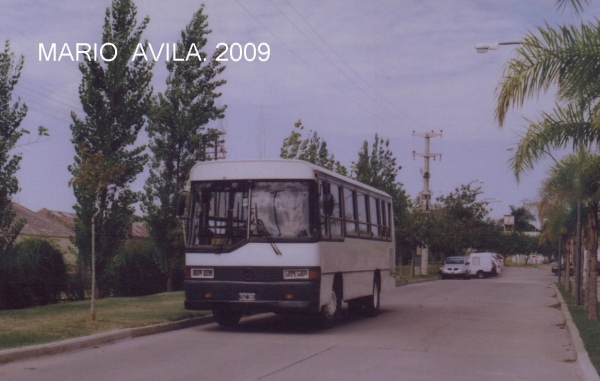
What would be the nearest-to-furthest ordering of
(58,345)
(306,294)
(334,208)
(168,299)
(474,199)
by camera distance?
(58,345) < (306,294) < (334,208) < (168,299) < (474,199)

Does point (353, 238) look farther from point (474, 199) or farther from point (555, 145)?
point (474, 199)

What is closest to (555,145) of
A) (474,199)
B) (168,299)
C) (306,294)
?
(306,294)

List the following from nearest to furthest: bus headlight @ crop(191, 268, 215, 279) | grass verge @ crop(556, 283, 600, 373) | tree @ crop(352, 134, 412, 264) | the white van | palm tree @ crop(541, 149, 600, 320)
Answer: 1. grass verge @ crop(556, 283, 600, 373)
2. bus headlight @ crop(191, 268, 215, 279)
3. palm tree @ crop(541, 149, 600, 320)
4. tree @ crop(352, 134, 412, 264)
5. the white van

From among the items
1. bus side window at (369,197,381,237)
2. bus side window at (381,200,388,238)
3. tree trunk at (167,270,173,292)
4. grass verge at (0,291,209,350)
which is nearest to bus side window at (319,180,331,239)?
grass verge at (0,291,209,350)

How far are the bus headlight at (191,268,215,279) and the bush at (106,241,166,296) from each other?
11540 mm

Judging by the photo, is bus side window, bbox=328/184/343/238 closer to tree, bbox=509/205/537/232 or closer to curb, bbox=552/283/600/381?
A: curb, bbox=552/283/600/381

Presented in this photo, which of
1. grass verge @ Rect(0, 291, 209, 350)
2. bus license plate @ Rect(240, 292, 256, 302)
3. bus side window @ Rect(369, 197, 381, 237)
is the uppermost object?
bus side window @ Rect(369, 197, 381, 237)

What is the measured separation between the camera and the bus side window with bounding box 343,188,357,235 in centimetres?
1689

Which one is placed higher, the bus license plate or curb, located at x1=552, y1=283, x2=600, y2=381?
the bus license plate

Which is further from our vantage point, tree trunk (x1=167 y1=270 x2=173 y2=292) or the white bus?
tree trunk (x1=167 y1=270 x2=173 y2=292)

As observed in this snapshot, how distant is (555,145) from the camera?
591 inches

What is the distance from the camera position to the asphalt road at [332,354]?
9.96 metres

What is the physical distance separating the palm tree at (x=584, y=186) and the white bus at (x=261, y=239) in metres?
5.47

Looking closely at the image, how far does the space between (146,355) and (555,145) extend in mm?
8443
